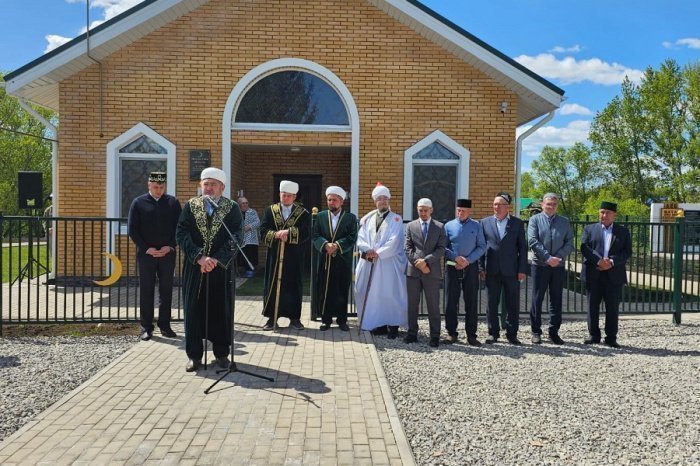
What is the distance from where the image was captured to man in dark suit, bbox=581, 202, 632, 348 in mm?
7172

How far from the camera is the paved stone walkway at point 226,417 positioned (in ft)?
12.4

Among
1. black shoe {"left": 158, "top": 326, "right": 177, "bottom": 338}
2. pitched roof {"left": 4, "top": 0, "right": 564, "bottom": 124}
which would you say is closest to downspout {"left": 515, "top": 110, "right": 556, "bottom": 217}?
pitched roof {"left": 4, "top": 0, "right": 564, "bottom": 124}

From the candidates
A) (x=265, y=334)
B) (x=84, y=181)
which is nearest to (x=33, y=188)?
(x=84, y=181)

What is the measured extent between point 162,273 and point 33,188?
8.88 meters

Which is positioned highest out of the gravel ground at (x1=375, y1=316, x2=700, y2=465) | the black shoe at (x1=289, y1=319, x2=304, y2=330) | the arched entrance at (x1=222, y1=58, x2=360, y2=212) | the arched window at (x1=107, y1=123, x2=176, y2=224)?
the arched entrance at (x1=222, y1=58, x2=360, y2=212)

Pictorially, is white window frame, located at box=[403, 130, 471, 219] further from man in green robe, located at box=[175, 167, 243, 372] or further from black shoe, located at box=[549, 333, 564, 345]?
man in green robe, located at box=[175, 167, 243, 372]

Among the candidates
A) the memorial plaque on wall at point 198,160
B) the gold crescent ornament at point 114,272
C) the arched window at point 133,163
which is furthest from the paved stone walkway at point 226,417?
the arched window at point 133,163

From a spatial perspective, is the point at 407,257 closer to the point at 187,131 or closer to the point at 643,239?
the point at 643,239

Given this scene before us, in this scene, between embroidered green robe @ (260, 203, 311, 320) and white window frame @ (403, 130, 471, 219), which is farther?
white window frame @ (403, 130, 471, 219)

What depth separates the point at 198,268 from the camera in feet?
18.7

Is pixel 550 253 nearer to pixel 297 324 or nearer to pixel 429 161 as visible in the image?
pixel 297 324

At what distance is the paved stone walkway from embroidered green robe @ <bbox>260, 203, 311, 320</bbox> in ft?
4.22

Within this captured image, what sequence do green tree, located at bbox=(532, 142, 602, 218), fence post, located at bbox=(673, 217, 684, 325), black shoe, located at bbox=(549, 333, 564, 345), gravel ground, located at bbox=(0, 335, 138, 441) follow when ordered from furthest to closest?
green tree, located at bbox=(532, 142, 602, 218), fence post, located at bbox=(673, 217, 684, 325), black shoe, located at bbox=(549, 333, 564, 345), gravel ground, located at bbox=(0, 335, 138, 441)

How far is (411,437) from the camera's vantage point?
415 cm
